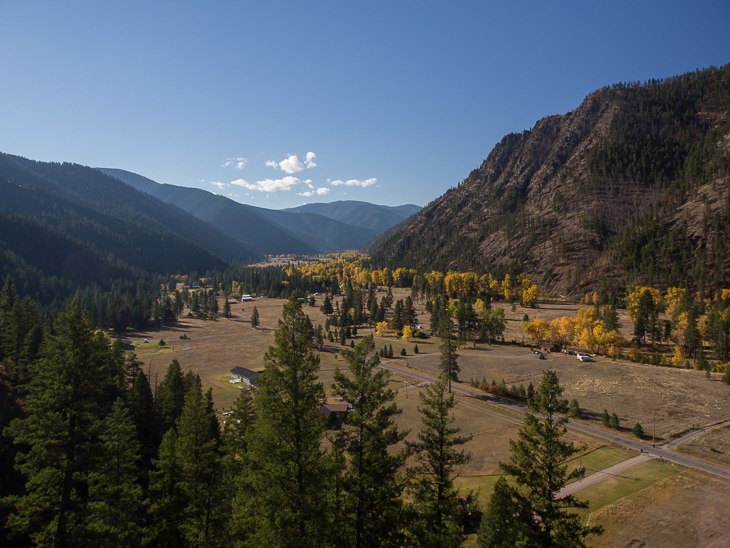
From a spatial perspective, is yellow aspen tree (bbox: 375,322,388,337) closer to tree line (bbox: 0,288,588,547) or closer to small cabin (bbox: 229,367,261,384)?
small cabin (bbox: 229,367,261,384)

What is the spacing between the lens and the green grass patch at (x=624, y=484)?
3106 centimetres

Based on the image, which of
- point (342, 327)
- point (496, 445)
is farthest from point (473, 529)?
point (342, 327)

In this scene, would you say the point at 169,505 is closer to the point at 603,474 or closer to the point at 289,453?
the point at 289,453

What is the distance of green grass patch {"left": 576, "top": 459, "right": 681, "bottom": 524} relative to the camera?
3106cm

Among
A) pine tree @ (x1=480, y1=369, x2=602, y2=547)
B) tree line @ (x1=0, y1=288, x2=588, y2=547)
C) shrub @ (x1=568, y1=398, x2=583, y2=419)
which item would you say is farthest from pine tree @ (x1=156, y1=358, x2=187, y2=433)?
shrub @ (x1=568, y1=398, x2=583, y2=419)

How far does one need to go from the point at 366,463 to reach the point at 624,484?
31.9 m

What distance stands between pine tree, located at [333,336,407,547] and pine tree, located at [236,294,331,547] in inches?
65.8

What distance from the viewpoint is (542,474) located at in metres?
16.4

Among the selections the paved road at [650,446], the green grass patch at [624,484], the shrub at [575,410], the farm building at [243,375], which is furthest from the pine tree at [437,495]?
the farm building at [243,375]

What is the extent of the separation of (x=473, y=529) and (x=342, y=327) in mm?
74502

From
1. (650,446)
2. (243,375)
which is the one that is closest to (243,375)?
(243,375)

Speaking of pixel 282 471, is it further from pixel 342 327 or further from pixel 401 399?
pixel 342 327

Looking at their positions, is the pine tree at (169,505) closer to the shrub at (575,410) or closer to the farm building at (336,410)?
the farm building at (336,410)

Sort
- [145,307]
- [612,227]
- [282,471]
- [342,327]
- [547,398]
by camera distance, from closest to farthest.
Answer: [282,471] < [547,398] < [342,327] < [145,307] < [612,227]
